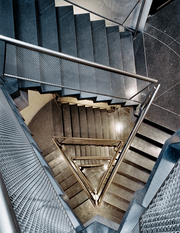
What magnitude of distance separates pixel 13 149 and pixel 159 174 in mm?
1189

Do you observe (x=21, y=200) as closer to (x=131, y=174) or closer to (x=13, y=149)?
(x=13, y=149)

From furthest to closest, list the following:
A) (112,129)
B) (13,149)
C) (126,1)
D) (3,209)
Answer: (112,129) → (126,1) → (13,149) → (3,209)

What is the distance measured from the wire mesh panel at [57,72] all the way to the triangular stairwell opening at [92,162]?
179cm

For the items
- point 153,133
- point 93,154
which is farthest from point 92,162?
point 153,133

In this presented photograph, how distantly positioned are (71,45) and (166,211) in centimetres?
359

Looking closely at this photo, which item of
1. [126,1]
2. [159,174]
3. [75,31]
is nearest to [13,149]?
[159,174]

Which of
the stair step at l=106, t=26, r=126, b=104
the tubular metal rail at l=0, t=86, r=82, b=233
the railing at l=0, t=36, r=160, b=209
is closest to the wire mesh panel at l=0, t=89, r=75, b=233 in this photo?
the tubular metal rail at l=0, t=86, r=82, b=233

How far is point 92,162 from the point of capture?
21.4ft

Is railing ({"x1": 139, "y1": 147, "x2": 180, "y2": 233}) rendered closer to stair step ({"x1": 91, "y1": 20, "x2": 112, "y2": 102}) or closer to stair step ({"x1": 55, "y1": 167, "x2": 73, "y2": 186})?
stair step ({"x1": 91, "y1": 20, "x2": 112, "y2": 102})

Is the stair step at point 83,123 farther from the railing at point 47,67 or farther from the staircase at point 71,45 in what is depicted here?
the railing at point 47,67

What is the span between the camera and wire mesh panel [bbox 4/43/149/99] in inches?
108

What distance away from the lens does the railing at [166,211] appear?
907mm

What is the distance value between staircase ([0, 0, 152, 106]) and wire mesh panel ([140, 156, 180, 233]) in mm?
2644

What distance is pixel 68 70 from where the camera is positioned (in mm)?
3434
